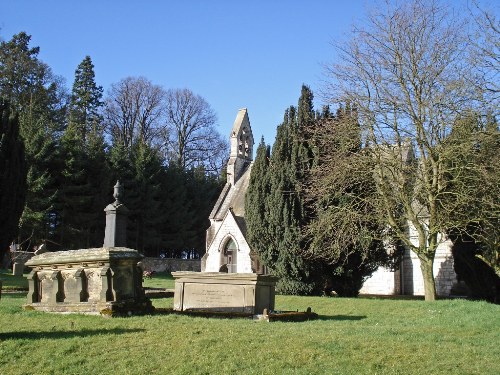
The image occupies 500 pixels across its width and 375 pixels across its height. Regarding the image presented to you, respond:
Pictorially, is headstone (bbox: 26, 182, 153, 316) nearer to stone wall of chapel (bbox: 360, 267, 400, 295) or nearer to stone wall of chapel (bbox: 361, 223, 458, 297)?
stone wall of chapel (bbox: 361, 223, 458, 297)

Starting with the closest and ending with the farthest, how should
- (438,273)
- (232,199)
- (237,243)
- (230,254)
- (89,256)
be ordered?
(89,256)
(438,273)
(237,243)
(230,254)
(232,199)

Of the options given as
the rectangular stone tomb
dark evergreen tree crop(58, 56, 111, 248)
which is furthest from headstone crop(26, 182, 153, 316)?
dark evergreen tree crop(58, 56, 111, 248)

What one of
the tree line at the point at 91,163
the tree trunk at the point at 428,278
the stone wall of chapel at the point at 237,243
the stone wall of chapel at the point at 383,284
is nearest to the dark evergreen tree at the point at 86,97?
the tree line at the point at 91,163

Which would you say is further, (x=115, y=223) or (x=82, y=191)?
(x=82, y=191)

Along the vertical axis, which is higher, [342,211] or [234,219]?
[234,219]

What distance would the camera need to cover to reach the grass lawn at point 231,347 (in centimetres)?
753

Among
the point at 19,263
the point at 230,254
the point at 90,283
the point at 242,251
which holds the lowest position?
the point at 90,283

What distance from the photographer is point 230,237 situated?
109 ft

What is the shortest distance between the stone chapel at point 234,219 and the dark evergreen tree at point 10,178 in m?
10.5

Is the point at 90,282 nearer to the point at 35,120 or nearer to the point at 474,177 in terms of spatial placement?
the point at 474,177

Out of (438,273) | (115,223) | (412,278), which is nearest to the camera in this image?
(115,223)

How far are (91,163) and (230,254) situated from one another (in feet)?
39.7

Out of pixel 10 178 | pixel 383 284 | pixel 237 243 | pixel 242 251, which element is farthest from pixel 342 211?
pixel 237 243

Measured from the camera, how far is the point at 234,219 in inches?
1291
